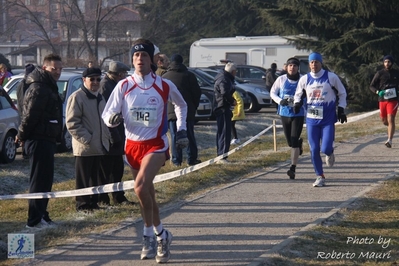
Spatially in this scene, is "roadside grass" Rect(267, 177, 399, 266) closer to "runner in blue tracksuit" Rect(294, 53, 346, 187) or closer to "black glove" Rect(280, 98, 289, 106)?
"runner in blue tracksuit" Rect(294, 53, 346, 187)

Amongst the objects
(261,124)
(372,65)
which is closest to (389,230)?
(261,124)

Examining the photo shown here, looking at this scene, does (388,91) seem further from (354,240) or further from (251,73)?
(251,73)

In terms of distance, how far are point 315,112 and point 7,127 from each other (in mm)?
6257

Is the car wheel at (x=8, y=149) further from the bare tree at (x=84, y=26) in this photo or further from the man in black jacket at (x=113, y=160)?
the bare tree at (x=84, y=26)

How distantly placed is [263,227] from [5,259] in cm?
290

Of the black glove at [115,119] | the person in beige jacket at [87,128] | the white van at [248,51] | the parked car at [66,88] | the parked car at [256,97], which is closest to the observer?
the black glove at [115,119]

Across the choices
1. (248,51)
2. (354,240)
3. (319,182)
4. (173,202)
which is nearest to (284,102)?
(319,182)

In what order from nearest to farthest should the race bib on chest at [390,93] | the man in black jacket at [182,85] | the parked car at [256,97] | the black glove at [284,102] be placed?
1. the black glove at [284,102]
2. the man in black jacket at [182,85]
3. the race bib on chest at [390,93]
4. the parked car at [256,97]

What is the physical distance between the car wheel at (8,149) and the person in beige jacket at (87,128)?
5.21 meters

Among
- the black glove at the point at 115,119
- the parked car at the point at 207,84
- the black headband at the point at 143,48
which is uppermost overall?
the black headband at the point at 143,48

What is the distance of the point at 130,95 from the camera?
23.9 ft

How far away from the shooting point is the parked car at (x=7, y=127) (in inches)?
565

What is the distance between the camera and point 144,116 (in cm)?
722

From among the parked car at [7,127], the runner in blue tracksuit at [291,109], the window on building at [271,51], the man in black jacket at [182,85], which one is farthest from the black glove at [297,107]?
the window on building at [271,51]
